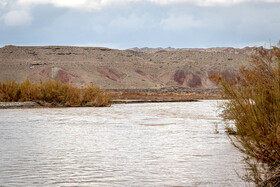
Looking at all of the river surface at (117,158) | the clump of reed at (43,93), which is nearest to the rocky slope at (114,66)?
the clump of reed at (43,93)

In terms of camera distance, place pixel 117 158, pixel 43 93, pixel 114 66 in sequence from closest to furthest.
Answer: pixel 117 158 → pixel 43 93 → pixel 114 66

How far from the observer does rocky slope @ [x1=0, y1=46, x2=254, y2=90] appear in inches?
2751

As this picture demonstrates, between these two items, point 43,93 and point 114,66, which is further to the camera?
point 114,66

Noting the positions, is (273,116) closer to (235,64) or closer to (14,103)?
(14,103)

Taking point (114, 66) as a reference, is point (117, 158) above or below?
below

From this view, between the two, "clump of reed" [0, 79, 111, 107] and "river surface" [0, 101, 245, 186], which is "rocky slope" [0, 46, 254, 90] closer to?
"clump of reed" [0, 79, 111, 107]

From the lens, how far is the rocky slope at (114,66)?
69.9 meters

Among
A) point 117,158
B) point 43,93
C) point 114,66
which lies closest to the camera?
point 117,158

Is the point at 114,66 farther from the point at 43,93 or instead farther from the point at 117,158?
the point at 117,158

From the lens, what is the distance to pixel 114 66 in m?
78.9

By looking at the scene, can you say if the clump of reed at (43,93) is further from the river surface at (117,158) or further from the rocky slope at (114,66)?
the rocky slope at (114,66)

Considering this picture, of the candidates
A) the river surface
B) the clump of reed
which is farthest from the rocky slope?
the river surface

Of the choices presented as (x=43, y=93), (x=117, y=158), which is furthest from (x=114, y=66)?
(x=117, y=158)

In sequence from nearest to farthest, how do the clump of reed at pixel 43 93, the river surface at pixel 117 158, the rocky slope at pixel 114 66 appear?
the river surface at pixel 117 158 → the clump of reed at pixel 43 93 → the rocky slope at pixel 114 66
